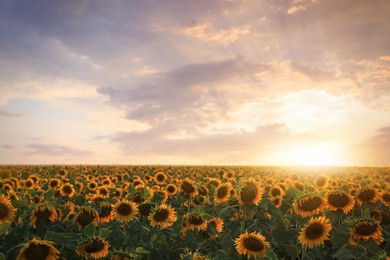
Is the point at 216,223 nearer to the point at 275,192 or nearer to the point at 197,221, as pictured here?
the point at 197,221

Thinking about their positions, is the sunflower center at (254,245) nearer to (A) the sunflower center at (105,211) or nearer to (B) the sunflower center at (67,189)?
(A) the sunflower center at (105,211)

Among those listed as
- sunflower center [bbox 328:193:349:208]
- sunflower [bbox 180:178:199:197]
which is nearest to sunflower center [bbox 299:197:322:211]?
sunflower center [bbox 328:193:349:208]

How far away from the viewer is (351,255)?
5.51 metres

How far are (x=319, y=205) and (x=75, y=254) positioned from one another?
13.8 ft

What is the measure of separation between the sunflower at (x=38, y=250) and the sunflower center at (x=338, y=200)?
17.1 feet

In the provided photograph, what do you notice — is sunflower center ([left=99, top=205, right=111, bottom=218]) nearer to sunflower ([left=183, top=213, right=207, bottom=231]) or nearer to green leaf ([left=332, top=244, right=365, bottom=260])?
sunflower ([left=183, top=213, right=207, bottom=231])

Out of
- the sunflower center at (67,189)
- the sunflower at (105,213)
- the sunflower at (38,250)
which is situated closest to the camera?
the sunflower at (38,250)

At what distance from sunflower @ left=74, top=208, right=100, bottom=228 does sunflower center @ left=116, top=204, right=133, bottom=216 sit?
64 centimetres

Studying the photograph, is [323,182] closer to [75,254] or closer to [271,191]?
[271,191]

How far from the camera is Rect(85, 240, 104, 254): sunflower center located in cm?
465

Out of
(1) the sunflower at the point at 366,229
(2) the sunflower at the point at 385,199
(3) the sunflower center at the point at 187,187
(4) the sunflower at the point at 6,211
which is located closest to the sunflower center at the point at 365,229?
(1) the sunflower at the point at 366,229

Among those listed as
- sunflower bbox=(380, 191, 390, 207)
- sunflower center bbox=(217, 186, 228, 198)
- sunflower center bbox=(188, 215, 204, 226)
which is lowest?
sunflower center bbox=(188, 215, 204, 226)

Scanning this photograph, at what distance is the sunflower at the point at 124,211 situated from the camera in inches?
273

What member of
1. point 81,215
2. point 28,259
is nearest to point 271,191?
point 81,215
